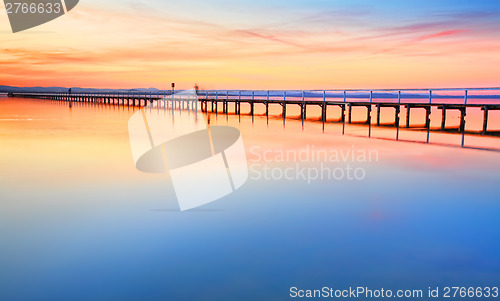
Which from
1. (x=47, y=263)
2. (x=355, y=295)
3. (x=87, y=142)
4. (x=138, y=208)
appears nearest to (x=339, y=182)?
(x=138, y=208)

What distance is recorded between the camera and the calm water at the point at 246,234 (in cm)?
492

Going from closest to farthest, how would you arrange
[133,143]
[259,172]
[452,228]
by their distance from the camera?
1. [452,228]
2. [259,172]
3. [133,143]

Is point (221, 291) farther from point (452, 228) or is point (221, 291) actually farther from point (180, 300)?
point (452, 228)

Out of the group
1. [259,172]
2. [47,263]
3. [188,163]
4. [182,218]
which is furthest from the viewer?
[188,163]

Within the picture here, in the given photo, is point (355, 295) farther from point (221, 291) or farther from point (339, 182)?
point (339, 182)

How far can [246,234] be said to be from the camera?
6551mm

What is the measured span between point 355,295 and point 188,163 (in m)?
8.74

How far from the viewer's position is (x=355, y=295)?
4.64 metres

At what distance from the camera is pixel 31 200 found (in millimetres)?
8711

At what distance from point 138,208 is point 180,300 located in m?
3.72

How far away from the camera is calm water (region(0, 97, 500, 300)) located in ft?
16.1

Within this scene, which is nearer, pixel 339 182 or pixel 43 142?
pixel 339 182

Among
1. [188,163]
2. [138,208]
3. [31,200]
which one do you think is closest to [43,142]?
[188,163]

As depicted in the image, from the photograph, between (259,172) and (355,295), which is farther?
(259,172)
